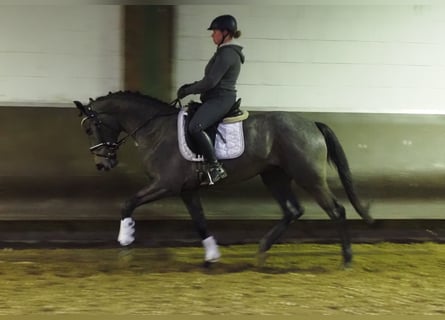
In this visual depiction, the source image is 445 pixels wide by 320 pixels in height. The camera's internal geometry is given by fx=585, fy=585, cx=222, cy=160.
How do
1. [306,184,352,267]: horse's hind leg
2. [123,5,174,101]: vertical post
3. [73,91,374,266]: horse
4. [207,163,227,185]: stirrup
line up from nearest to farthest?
[207,163,227,185]: stirrup → [73,91,374,266]: horse → [306,184,352,267]: horse's hind leg → [123,5,174,101]: vertical post

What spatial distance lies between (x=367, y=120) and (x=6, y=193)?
4.80 m

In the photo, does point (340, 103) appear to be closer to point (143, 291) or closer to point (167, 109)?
point (167, 109)

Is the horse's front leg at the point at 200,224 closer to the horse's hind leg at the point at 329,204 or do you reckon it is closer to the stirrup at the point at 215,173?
the stirrup at the point at 215,173

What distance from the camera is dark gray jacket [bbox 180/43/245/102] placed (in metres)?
6.20

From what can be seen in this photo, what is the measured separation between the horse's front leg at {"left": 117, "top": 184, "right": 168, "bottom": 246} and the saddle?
1.62 ft

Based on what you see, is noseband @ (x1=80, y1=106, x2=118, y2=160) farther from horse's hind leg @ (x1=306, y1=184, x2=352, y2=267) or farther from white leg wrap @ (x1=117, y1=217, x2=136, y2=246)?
horse's hind leg @ (x1=306, y1=184, x2=352, y2=267)

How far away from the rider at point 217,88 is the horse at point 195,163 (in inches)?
10.2

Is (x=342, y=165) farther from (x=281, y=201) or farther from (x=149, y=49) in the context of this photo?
(x=149, y=49)

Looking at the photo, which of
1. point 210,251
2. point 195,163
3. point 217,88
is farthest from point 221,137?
point 210,251

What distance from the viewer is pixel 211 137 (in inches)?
251

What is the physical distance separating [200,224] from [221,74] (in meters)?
1.73

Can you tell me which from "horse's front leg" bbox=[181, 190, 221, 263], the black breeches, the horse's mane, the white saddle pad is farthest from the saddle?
"horse's front leg" bbox=[181, 190, 221, 263]

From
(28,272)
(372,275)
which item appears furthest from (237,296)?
(28,272)

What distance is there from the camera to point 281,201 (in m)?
6.99
